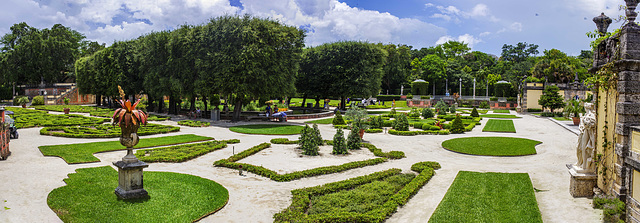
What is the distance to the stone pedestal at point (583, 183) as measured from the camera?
38.3ft

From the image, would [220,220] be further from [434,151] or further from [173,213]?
[434,151]

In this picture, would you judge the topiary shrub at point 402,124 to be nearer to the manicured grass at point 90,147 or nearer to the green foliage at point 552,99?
the manicured grass at point 90,147

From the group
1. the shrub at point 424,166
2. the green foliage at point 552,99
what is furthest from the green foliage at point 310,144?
the green foliage at point 552,99

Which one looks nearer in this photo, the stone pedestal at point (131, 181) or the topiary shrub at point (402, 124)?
the stone pedestal at point (131, 181)

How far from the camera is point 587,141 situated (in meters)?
11.7

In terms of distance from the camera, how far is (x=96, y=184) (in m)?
12.5

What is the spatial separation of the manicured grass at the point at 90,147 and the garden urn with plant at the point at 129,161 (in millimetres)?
6621

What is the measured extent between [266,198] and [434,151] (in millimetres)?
11412

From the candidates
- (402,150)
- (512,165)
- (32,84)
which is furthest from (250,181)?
(32,84)

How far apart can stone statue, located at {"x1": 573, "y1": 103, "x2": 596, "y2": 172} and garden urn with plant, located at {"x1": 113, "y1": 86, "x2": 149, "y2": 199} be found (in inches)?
497

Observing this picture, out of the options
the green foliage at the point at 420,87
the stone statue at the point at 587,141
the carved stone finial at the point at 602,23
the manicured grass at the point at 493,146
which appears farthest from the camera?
the green foliage at the point at 420,87

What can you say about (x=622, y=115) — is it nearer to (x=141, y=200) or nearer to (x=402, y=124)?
(x=141, y=200)

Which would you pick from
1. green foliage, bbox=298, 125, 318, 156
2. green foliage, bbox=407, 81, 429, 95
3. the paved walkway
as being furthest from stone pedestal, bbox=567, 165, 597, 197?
green foliage, bbox=407, 81, 429, 95

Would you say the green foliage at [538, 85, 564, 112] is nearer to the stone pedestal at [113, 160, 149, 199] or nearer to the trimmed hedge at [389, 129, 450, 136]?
the trimmed hedge at [389, 129, 450, 136]
